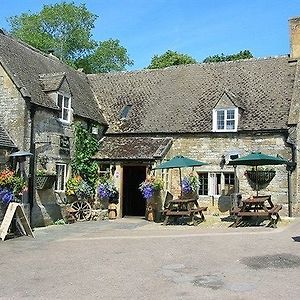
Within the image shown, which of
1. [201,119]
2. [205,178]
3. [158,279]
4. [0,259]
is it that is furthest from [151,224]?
[158,279]

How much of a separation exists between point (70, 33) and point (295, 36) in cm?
2915

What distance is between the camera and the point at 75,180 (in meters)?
22.1

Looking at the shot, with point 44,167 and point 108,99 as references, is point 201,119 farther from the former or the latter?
point 44,167

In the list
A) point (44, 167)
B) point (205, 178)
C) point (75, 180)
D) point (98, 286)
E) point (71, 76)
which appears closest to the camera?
point (98, 286)

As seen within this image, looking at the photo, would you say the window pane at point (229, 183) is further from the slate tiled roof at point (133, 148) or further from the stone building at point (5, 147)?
the stone building at point (5, 147)

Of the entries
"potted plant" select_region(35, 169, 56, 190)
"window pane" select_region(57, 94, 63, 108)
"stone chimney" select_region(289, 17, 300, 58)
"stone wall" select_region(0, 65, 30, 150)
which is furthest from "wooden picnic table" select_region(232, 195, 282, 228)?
"stone chimney" select_region(289, 17, 300, 58)

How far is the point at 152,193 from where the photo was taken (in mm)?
21609

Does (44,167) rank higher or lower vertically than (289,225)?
higher

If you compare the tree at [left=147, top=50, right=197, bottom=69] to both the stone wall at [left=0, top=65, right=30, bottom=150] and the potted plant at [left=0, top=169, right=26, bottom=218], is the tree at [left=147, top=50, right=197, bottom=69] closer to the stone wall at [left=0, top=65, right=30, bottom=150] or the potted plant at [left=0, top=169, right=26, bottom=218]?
the stone wall at [left=0, top=65, right=30, bottom=150]

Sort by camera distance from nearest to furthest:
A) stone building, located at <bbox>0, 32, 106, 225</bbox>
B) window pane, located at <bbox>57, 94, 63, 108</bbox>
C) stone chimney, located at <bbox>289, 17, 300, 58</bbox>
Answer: stone building, located at <bbox>0, 32, 106, 225</bbox> < window pane, located at <bbox>57, 94, 63, 108</bbox> < stone chimney, located at <bbox>289, 17, 300, 58</bbox>

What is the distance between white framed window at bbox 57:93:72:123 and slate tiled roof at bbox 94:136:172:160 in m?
2.94

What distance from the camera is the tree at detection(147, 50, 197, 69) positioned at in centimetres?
4791

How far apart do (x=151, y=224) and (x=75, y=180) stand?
4572 mm

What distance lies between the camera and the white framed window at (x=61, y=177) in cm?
2145
